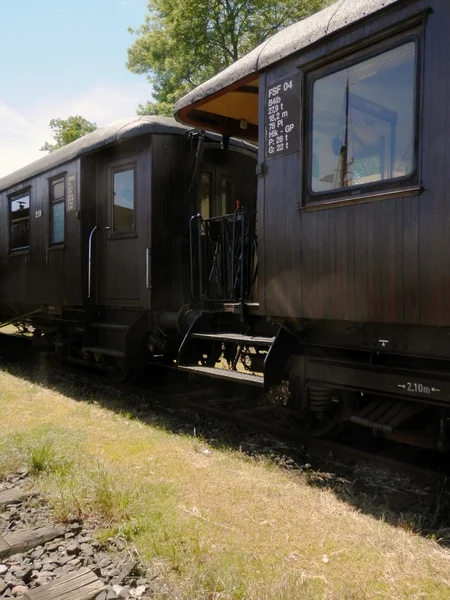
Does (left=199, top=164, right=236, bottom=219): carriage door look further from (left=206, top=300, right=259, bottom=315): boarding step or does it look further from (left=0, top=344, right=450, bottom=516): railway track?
(left=0, top=344, right=450, bottom=516): railway track

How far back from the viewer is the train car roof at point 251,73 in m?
3.72

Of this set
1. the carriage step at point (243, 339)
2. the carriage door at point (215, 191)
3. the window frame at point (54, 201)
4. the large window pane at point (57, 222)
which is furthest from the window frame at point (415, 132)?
the large window pane at point (57, 222)

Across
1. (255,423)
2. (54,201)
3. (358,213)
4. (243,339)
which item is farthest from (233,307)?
(54,201)

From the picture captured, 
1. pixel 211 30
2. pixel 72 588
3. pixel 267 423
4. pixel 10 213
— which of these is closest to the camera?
pixel 72 588

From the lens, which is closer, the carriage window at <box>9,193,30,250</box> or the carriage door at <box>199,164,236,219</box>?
the carriage door at <box>199,164,236,219</box>

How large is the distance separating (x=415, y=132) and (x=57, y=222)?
6.03 meters

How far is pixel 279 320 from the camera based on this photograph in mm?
4316

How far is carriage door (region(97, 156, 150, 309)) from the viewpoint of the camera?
6.44 m

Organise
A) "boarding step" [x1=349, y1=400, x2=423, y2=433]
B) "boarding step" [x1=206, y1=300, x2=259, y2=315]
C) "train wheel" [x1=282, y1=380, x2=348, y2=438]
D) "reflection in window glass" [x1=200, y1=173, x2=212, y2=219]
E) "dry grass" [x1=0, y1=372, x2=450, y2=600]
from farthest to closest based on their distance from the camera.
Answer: "reflection in window glass" [x1=200, y1=173, x2=212, y2=219]
"boarding step" [x1=206, y1=300, x2=259, y2=315]
"train wheel" [x1=282, y1=380, x2=348, y2=438]
"boarding step" [x1=349, y1=400, x2=423, y2=433]
"dry grass" [x1=0, y1=372, x2=450, y2=600]

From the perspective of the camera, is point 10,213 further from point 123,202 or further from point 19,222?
point 123,202

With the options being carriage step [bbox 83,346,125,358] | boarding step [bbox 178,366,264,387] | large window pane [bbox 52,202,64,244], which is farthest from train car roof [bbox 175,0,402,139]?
large window pane [bbox 52,202,64,244]

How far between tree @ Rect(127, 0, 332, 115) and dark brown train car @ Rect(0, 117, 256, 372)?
12443 millimetres

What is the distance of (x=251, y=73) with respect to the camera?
443cm

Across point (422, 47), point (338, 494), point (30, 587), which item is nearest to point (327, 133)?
point (422, 47)
